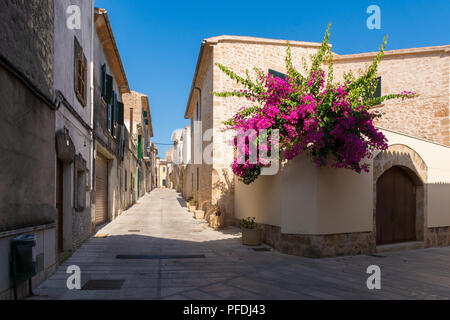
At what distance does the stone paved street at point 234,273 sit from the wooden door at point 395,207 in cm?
60

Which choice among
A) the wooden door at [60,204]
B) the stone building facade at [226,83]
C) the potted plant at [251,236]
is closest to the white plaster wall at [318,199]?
the potted plant at [251,236]

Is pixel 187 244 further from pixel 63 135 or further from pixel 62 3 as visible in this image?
pixel 62 3

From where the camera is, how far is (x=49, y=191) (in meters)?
5.73

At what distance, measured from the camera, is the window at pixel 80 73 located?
782 cm

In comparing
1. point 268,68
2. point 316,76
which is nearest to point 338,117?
point 316,76

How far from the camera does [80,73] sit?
840cm

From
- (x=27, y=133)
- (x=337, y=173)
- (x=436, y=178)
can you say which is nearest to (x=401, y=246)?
(x=436, y=178)

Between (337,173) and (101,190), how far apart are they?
8592 millimetres

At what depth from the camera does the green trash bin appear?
4.31 m

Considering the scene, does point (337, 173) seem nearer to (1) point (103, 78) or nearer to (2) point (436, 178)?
(2) point (436, 178)

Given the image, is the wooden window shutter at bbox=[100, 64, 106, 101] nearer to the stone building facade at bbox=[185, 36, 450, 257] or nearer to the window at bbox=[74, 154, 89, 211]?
the window at bbox=[74, 154, 89, 211]

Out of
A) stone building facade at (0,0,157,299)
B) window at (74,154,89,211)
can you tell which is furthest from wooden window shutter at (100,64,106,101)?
window at (74,154,89,211)

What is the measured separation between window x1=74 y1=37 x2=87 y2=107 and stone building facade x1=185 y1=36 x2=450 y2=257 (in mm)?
5243
